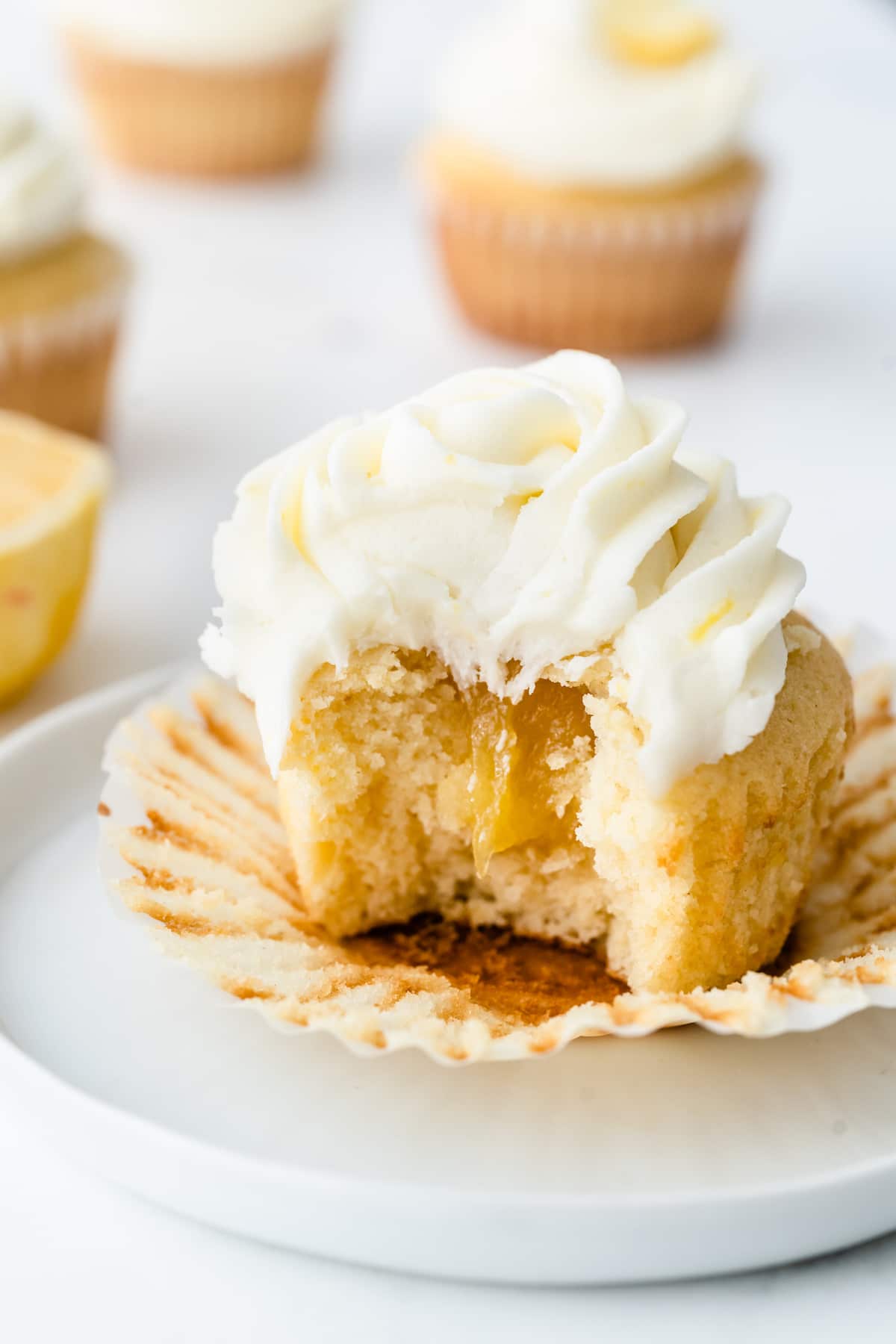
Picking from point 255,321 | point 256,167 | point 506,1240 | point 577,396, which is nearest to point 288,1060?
point 506,1240

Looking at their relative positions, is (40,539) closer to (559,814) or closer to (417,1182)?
(559,814)

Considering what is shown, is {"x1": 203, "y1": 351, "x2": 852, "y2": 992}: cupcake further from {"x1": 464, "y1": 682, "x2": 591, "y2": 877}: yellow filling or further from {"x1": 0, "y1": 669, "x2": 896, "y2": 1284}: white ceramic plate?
{"x1": 0, "y1": 669, "x2": 896, "y2": 1284}: white ceramic plate

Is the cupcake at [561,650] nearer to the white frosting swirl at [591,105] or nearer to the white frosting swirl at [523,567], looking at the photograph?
the white frosting swirl at [523,567]

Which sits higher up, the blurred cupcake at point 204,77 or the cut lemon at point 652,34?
the cut lemon at point 652,34

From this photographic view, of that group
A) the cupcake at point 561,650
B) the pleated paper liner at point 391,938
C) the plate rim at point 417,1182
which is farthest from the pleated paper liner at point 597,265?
the plate rim at point 417,1182

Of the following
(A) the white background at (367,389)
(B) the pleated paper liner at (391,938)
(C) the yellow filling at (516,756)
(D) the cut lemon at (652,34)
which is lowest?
(A) the white background at (367,389)

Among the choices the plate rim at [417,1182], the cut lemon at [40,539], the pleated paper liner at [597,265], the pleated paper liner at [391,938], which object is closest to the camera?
the plate rim at [417,1182]

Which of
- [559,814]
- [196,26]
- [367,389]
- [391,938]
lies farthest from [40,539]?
[196,26]

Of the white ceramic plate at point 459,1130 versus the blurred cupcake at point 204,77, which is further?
the blurred cupcake at point 204,77
